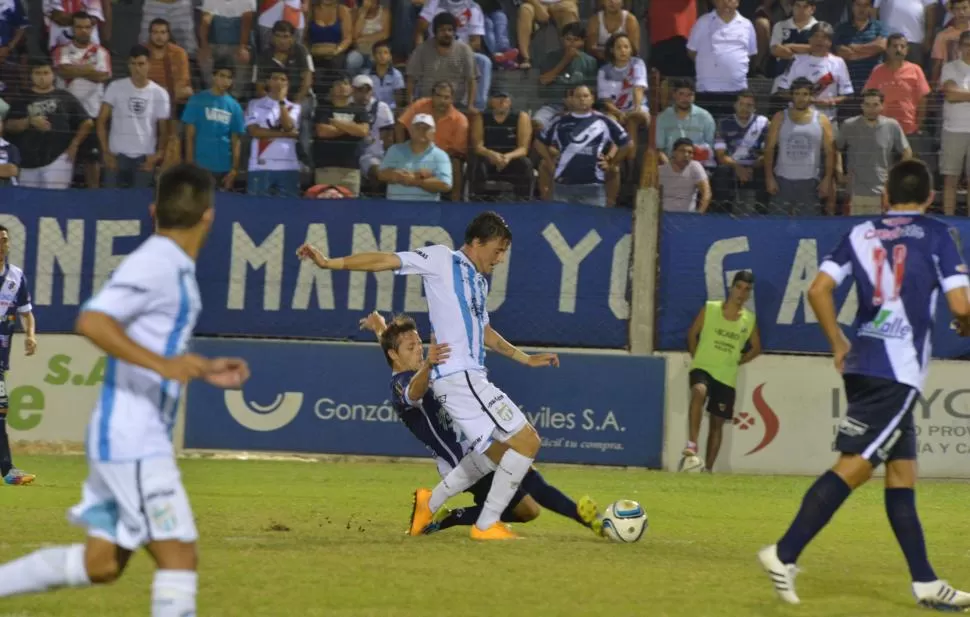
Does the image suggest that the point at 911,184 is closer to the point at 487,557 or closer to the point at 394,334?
the point at 487,557

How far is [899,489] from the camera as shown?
7516 millimetres

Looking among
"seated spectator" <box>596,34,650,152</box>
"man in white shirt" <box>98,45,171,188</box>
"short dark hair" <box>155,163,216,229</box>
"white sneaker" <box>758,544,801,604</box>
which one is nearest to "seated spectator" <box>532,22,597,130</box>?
"seated spectator" <box>596,34,650,152</box>

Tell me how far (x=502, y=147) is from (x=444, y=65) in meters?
1.42

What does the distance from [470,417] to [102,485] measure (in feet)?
14.3

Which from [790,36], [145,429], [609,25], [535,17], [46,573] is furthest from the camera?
[535,17]

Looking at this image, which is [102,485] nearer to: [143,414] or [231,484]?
[143,414]

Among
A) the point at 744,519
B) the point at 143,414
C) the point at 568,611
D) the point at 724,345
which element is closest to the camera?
the point at 143,414

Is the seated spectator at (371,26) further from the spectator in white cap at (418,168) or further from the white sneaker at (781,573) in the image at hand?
the white sneaker at (781,573)

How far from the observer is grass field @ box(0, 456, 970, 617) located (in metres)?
7.36

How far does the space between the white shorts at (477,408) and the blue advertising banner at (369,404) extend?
6.40 metres

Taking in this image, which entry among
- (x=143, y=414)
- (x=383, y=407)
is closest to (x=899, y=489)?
(x=143, y=414)

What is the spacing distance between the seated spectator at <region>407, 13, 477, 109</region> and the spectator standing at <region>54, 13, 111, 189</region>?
352cm

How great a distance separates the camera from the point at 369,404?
16.5 metres

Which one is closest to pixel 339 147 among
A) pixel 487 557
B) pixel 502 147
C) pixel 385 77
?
pixel 385 77
